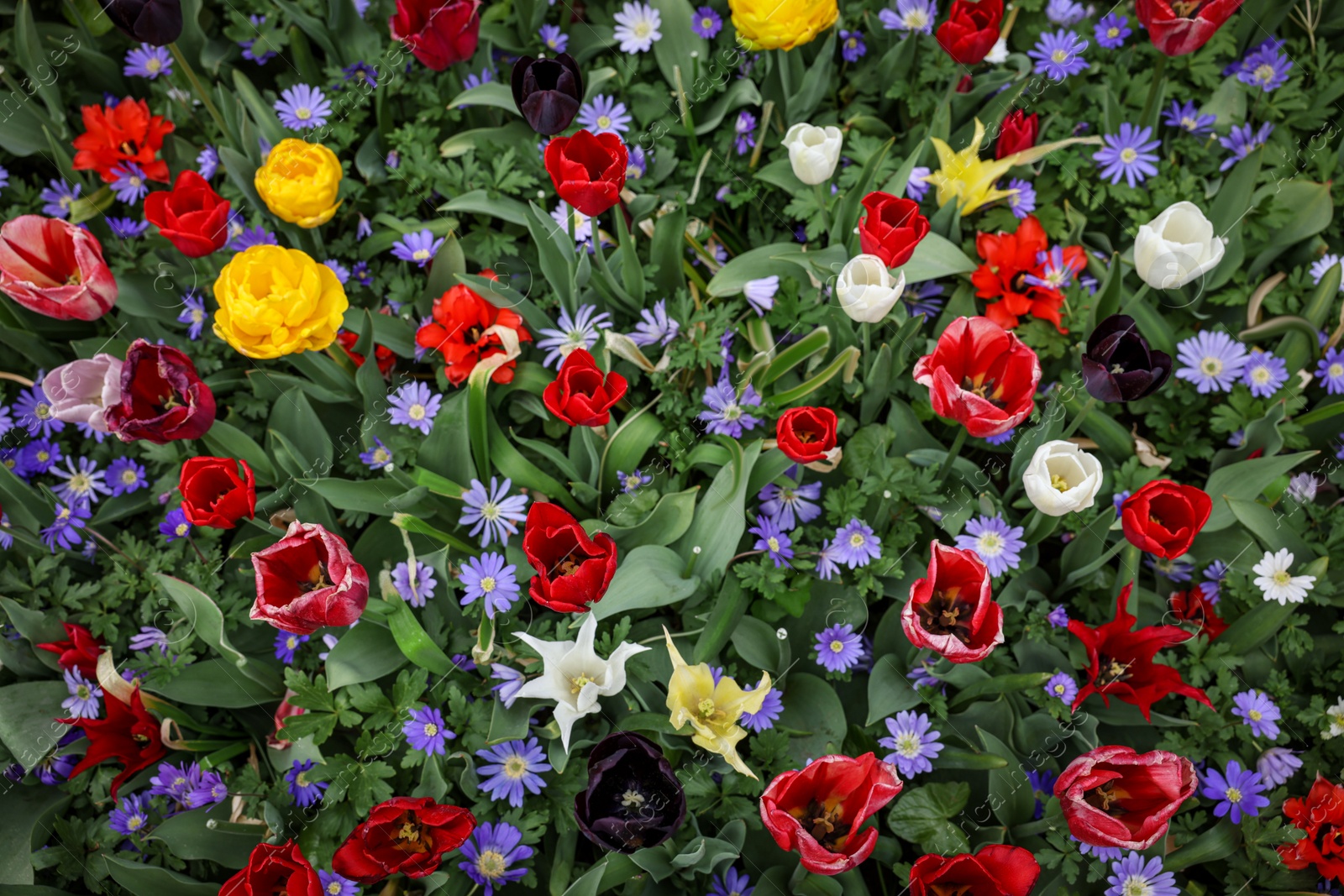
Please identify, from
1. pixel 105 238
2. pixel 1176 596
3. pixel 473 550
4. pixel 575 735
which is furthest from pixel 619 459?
pixel 105 238

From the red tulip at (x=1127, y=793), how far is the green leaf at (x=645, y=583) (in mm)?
793

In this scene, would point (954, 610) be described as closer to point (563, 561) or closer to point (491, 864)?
point (563, 561)

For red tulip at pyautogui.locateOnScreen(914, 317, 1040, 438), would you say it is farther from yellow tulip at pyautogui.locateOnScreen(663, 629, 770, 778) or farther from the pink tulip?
the pink tulip

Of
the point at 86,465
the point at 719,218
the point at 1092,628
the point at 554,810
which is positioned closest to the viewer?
the point at 554,810

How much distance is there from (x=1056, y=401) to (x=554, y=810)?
139 cm

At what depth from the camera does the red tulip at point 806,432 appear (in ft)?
5.65

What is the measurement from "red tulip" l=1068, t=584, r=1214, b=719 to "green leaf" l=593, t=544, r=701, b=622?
81cm

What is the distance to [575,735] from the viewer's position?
1.93 m

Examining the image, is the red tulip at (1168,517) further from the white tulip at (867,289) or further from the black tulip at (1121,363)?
the white tulip at (867,289)

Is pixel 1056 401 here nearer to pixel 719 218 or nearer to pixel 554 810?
pixel 719 218

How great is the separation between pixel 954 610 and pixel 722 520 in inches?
20.5

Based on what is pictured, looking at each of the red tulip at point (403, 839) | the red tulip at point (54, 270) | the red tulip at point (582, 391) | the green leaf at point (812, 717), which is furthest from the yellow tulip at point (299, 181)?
the green leaf at point (812, 717)

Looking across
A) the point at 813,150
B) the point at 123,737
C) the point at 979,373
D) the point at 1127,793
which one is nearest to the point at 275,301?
the point at 123,737

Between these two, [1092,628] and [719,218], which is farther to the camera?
[719,218]
